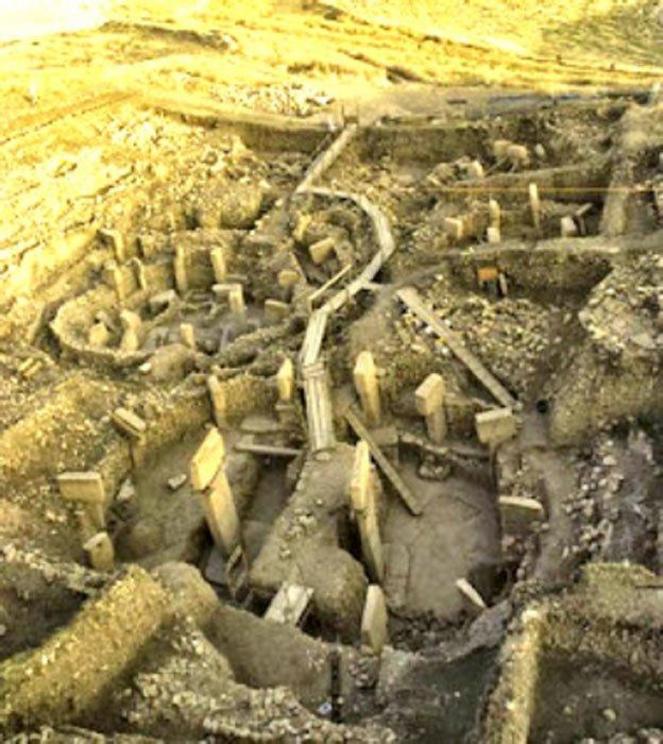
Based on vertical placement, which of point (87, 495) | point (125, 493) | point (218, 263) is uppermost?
point (218, 263)

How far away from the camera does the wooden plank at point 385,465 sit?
1170 cm

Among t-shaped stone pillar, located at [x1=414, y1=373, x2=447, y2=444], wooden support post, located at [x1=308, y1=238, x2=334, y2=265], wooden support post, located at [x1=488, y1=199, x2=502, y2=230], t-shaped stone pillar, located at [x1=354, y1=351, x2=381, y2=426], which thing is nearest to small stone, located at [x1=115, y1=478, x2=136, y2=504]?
t-shaped stone pillar, located at [x1=354, y1=351, x2=381, y2=426]

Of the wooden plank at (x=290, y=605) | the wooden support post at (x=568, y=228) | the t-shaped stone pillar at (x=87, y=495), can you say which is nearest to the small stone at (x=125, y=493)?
the t-shaped stone pillar at (x=87, y=495)

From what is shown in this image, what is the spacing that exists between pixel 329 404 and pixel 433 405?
142cm

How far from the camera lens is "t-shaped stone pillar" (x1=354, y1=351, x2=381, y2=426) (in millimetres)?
12094

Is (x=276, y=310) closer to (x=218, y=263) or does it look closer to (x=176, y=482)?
(x=218, y=263)

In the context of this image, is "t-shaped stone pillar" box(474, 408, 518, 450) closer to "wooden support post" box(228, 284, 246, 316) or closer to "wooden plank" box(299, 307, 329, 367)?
"wooden plank" box(299, 307, 329, 367)

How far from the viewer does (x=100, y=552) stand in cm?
1062

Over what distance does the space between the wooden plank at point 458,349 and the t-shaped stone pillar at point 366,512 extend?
2.19 metres

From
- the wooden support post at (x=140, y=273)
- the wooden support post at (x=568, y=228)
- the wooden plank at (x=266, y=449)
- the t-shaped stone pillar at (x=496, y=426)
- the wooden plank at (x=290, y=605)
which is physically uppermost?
the wooden support post at (x=568, y=228)

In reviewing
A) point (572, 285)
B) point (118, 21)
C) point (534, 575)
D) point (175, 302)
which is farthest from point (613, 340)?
point (118, 21)

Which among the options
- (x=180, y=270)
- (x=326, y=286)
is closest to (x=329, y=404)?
(x=326, y=286)

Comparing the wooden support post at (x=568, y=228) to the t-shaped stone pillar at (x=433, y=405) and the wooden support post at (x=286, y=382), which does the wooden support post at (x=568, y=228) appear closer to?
the t-shaped stone pillar at (x=433, y=405)

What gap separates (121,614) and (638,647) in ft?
13.8
